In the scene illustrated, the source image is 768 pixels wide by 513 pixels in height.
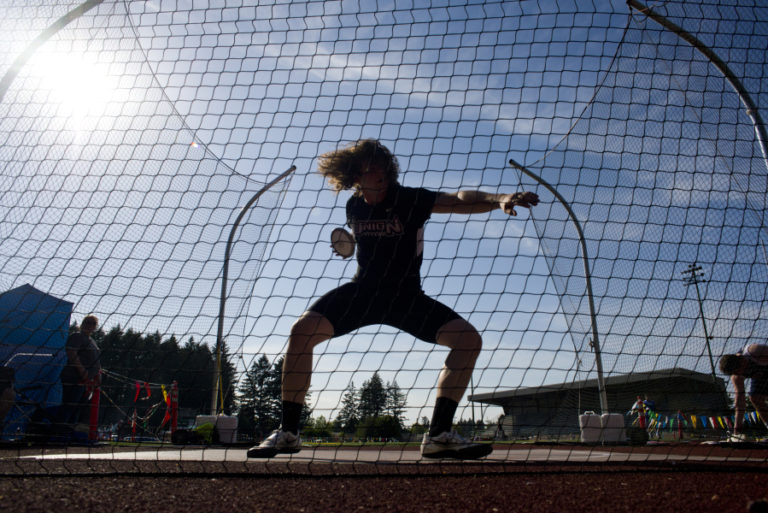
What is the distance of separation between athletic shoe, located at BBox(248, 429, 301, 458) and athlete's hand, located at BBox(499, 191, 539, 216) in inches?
68.2

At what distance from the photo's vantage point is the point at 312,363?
283cm

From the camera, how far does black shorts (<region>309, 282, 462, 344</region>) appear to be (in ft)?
9.30

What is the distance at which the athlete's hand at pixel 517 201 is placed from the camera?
2.84m

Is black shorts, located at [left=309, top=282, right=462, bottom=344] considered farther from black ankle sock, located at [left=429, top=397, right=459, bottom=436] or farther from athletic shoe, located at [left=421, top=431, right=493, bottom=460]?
athletic shoe, located at [left=421, top=431, right=493, bottom=460]

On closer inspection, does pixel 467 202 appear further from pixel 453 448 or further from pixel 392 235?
pixel 453 448

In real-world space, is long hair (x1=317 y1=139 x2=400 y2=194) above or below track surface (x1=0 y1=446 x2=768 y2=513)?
above

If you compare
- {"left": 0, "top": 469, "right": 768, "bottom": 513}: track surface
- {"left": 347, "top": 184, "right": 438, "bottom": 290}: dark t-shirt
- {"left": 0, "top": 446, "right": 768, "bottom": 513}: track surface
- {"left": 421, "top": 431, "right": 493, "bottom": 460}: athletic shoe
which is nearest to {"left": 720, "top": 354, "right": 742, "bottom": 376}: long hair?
{"left": 0, "top": 446, "right": 768, "bottom": 513}: track surface

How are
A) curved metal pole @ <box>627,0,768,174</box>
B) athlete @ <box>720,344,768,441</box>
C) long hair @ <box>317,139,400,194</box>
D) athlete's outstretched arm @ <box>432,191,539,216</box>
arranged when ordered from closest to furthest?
athlete's outstretched arm @ <box>432,191,539,216</box> → long hair @ <box>317,139,400,194</box> → curved metal pole @ <box>627,0,768,174</box> → athlete @ <box>720,344,768,441</box>

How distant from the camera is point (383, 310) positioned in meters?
2.88

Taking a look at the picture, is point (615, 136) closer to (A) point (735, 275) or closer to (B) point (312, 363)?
(A) point (735, 275)

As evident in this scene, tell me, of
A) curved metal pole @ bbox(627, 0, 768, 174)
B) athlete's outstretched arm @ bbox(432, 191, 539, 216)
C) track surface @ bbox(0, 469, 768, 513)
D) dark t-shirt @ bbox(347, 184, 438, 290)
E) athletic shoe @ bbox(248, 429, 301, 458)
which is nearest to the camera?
track surface @ bbox(0, 469, 768, 513)

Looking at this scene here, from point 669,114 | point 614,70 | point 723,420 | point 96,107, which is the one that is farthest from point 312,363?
point 723,420

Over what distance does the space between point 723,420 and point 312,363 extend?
8219 mm

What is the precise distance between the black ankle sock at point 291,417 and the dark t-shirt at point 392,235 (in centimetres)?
78
